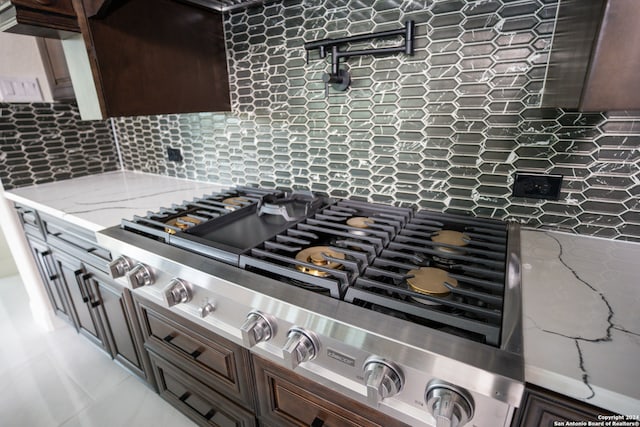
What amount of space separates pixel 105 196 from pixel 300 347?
1392 millimetres

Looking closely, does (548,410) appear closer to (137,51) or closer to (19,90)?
(137,51)

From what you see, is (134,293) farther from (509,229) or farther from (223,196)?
(509,229)

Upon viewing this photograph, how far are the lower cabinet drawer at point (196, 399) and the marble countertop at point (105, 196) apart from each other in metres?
0.61

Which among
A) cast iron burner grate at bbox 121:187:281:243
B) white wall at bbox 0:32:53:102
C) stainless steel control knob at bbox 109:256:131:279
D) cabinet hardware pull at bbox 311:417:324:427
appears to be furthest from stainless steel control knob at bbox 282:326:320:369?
white wall at bbox 0:32:53:102

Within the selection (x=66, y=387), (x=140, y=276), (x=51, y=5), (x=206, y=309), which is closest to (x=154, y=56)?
(x=51, y=5)

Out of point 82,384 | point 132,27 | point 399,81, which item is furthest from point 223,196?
point 82,384

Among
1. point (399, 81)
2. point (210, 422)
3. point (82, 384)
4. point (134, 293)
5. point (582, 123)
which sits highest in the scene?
point (399, 81)

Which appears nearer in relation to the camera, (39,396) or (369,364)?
(369,364)

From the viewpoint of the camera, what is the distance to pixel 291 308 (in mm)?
690

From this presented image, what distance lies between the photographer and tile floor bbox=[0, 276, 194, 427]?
143 cm

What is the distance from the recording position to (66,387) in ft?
5.22

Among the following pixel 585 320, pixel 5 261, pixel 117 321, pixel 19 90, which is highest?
pixel 19 90

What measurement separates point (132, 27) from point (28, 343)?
1.97 meters

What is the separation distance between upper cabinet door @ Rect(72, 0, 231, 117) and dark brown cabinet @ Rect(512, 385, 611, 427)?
143 cm
